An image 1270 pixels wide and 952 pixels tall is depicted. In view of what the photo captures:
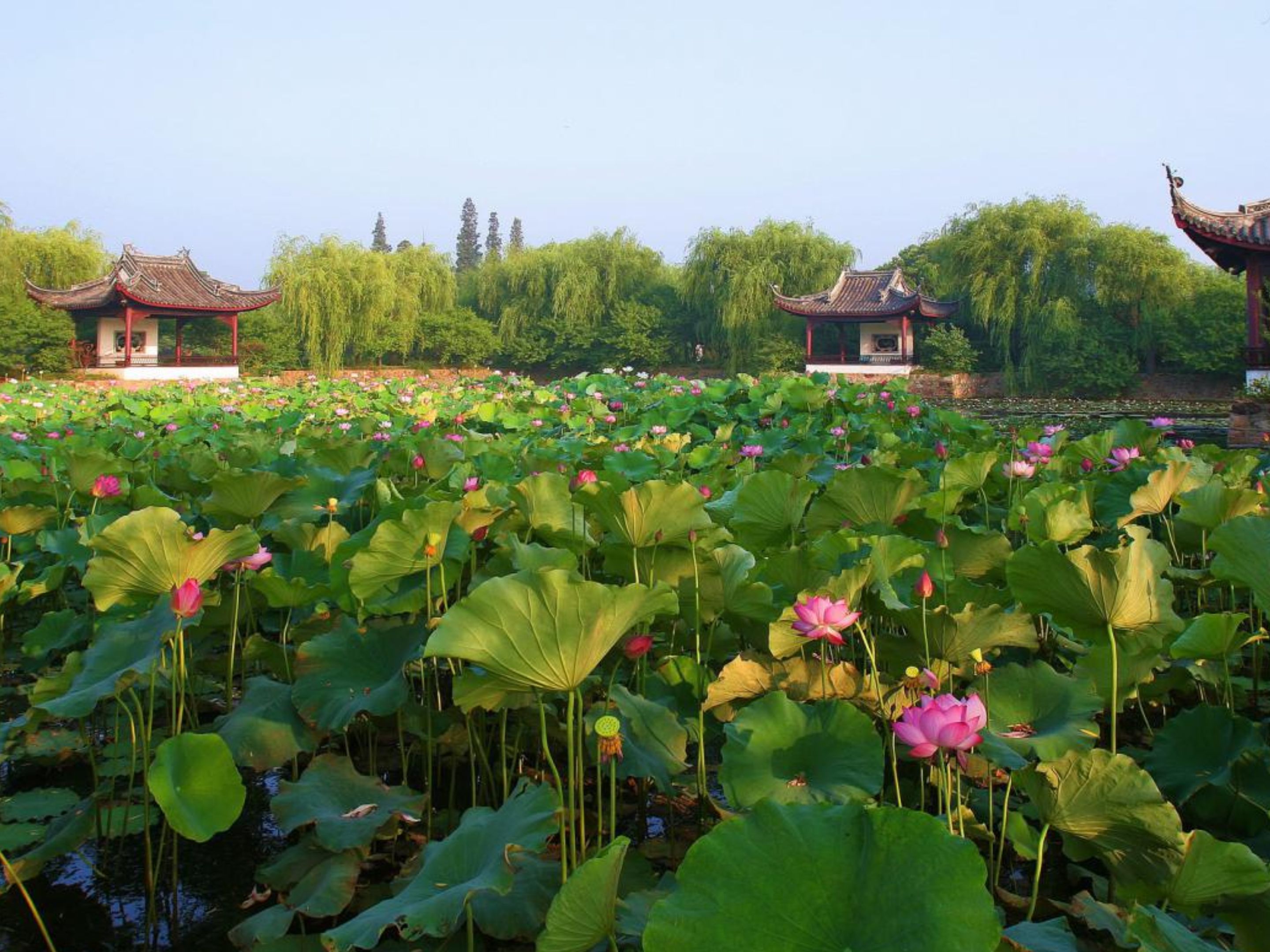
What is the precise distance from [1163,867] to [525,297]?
80.2 ft

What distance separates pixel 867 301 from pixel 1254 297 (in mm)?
9738

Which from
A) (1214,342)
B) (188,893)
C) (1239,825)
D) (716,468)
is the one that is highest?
(1214,342)

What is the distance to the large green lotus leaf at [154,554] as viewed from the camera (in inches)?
51.5

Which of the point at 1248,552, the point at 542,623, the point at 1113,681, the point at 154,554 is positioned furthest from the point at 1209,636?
the point at 154,554

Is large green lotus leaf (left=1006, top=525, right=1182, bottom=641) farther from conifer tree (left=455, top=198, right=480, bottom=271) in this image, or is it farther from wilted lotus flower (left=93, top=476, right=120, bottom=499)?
conifer tree (left=455, top=198, right=480, bottom=271)

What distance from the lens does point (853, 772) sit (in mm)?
1015

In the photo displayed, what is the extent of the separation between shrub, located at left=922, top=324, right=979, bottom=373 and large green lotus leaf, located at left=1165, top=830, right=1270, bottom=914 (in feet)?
66.4

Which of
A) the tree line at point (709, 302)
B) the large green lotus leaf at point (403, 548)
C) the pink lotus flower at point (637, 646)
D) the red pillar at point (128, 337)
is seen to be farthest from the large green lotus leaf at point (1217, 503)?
the red pillar at point (128, 337)

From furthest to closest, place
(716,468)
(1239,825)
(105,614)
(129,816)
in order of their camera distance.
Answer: (716,468)
(105,614)
(129,816)
(1239,825)

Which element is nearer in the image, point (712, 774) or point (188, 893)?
point (188, 893)

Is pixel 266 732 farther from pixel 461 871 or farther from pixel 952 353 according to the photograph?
pixel 952 353

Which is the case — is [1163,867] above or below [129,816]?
above

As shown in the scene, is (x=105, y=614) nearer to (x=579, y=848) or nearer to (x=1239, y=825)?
(x=579, y=848)

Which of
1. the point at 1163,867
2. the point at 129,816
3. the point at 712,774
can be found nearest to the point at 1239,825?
the point at 1163,867
